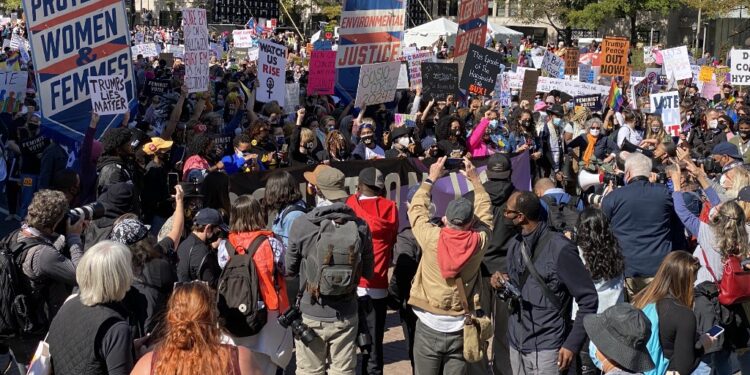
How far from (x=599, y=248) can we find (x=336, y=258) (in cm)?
158

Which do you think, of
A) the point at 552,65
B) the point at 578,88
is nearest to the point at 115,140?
the point at 578,88

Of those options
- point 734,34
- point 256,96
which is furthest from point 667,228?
point 734,34

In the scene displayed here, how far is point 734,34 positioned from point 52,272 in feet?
195

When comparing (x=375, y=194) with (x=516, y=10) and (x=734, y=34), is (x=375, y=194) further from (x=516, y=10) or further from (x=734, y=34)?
(x=516, y=10)

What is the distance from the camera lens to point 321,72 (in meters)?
15.9

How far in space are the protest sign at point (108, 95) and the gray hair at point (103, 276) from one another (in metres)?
5.75

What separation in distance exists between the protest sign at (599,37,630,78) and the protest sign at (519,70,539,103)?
388 cm

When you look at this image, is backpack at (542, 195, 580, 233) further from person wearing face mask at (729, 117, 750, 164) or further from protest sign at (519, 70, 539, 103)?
protest sign at (519, 70, 539, 103)

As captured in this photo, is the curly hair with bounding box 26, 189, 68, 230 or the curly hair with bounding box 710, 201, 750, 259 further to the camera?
the curly hair with bounding box 710, 201, 750, 259

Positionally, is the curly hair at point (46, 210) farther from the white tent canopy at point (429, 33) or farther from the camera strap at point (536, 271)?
the white tent canopy at point (429, 33)

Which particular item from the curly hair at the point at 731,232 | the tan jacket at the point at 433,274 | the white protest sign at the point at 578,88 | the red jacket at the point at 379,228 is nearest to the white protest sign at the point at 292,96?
the white protest sign at the point at 578,88

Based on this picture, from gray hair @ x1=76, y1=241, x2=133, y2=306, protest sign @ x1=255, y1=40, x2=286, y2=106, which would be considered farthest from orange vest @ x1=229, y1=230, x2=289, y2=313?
protest sign @ x1=255, y1=40, x2=286, y2=106

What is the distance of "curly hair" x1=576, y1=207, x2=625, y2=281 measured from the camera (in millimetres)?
6238

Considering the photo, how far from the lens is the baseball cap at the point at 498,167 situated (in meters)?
7.34
